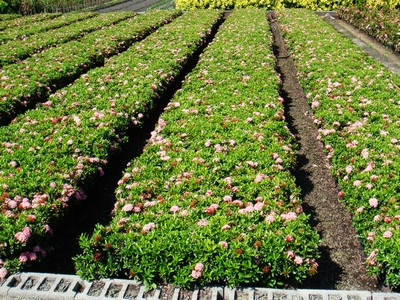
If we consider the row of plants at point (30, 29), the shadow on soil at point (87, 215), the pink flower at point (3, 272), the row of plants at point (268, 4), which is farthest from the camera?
the row of plants at point (268, 4)

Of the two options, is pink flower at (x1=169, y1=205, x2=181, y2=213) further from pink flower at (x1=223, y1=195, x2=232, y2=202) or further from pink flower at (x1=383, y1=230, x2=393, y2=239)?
pink flower at (x1=383, y1=230, x2=393, y2=239)

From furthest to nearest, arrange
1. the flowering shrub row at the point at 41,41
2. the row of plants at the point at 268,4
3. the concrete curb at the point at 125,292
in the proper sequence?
the row of plants at the point at 268,4
the flowering shrub row at the point at 41,41
the concrete curb at the point at 125,292

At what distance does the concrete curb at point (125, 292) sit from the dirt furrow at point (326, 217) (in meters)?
0.68

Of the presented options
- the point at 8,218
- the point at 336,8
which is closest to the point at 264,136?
the point at 8,218

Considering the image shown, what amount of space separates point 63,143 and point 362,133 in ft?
18.5

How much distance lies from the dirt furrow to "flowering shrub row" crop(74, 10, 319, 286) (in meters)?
0.71

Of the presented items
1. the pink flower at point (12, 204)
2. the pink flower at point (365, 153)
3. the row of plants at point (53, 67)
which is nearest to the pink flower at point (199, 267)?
the pink flower at point (12, 204)

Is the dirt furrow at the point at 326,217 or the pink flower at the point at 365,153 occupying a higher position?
the pink flower at the point at 365,153

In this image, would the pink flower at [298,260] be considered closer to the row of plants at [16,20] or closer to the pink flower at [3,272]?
the pink flower at [3,272]

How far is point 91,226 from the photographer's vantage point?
6262mm

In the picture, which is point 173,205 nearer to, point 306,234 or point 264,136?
point 306,234

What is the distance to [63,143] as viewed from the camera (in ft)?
23.0

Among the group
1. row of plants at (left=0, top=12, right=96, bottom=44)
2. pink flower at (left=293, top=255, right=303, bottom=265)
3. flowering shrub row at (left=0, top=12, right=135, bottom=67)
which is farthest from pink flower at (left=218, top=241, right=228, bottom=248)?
row of plants at (left=0, top=12, right=96, bottom=44)

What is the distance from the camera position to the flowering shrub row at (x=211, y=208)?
4469 millimetres
